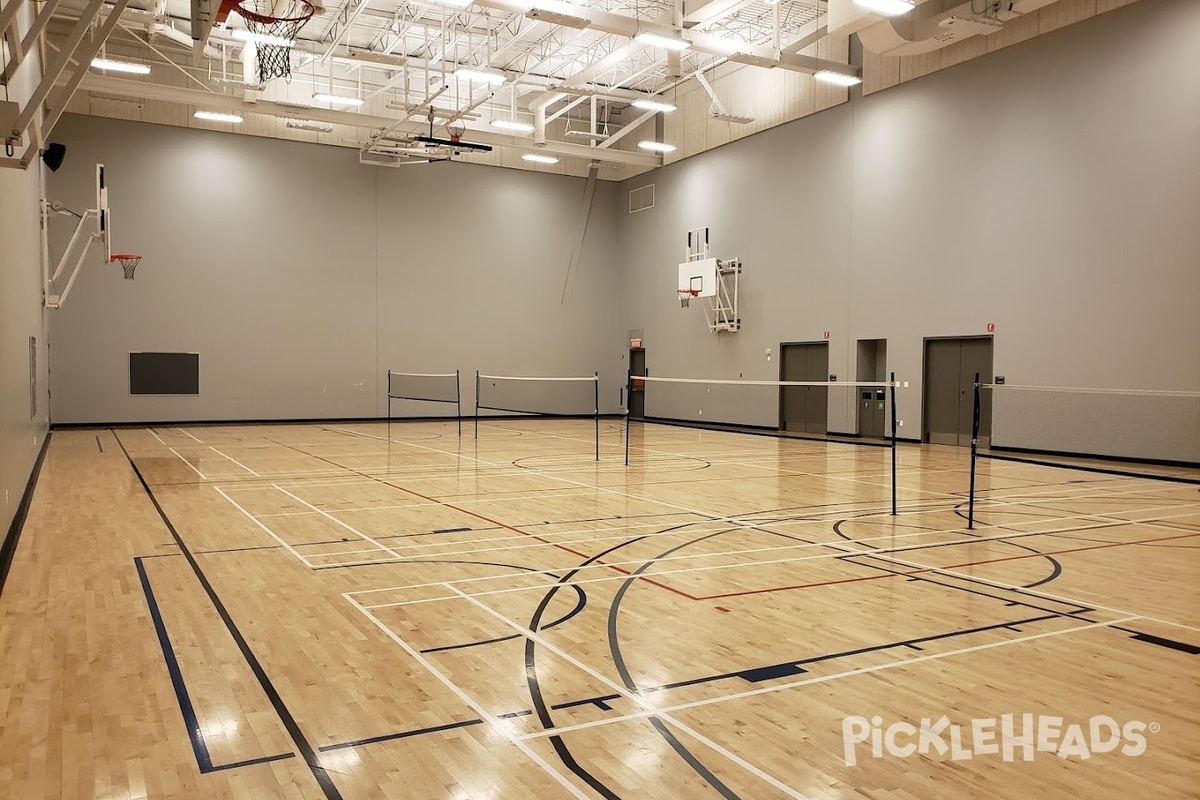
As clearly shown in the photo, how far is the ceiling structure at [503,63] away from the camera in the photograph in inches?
659

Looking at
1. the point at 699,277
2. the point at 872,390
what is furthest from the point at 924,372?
the point at 699,277

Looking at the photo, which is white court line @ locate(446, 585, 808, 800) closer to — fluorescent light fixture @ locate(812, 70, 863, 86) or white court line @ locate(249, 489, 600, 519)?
white court line @ locate(249, 489, 600, 519)

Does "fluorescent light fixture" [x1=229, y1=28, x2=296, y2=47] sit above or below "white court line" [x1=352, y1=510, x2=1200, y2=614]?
above

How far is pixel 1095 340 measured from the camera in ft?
52.4

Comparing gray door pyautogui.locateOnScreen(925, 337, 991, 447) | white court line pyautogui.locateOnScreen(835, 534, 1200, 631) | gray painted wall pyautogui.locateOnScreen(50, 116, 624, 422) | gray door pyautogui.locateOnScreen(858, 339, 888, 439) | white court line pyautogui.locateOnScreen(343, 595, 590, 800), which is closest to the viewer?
white court line pyautogui.locateOnScreen(343, 595, 590, 800)

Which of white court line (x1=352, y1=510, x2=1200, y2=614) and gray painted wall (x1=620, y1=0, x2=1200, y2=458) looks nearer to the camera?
white court line (x1=352, y1=510, x2=1200, y2=614)

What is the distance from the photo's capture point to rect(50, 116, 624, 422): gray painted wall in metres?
23.4

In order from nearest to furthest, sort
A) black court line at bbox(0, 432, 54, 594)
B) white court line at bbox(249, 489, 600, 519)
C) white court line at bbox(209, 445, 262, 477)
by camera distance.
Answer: black court line at bbox(0, 432, 54, 594) < white court line at bbox(249, 489, 600, 519) < white court line at bbox(209, 445, 262, 477)

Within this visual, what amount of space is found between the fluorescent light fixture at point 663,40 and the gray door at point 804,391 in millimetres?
8275

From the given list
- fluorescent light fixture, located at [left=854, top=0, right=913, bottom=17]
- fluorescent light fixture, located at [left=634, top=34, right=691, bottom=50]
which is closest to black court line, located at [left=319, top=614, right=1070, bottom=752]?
fluorescent light fixture, located at [left=854, top=0, right=913, bottom=17]

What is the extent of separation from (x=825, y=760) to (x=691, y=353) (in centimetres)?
2286

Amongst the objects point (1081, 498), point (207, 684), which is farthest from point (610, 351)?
point (207, 684)

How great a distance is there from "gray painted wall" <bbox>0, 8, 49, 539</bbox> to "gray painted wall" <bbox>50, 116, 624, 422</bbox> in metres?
9.73

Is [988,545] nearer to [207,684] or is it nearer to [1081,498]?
[1081,498]
